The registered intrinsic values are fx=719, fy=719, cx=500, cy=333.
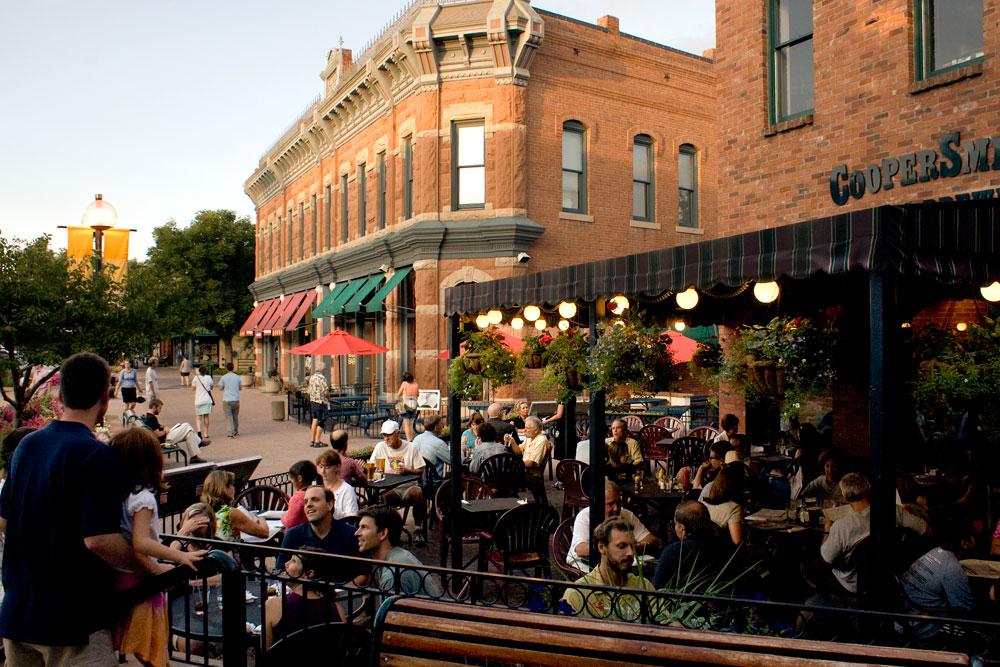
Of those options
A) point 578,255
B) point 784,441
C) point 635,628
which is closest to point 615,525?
point 635,628

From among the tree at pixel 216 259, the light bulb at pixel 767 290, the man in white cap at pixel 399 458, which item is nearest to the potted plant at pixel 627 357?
the light bulb at pixel 767 290

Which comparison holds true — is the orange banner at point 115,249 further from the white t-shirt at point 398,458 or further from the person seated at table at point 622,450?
the person seated at table at point 622,450

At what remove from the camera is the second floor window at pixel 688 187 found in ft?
78.1

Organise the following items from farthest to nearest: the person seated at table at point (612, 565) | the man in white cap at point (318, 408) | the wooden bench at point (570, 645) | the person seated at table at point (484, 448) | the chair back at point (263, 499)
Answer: the man in white cap at point (318, 408) < the person seated at table at point (484, 448) < the chair back at point (263, 499) < the person seated at table at point (612, 565) < the wooden bench at point (570, 645)

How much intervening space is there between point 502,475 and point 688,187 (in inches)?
670

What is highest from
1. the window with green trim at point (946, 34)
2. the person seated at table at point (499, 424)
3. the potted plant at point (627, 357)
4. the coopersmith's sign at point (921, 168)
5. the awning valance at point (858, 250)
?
the window with green trim at point (946, 34)

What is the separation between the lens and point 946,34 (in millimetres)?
8805

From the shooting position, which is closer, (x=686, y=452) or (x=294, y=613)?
(x=294, y=613)

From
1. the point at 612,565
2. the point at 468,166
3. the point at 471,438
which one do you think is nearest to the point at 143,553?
the point at 612,565

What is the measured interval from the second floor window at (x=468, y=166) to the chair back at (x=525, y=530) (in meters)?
14.6

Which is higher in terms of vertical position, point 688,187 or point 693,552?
point 688,187

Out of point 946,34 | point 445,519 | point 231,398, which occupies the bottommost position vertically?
point 445,519

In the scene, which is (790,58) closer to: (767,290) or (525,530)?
(767,290)

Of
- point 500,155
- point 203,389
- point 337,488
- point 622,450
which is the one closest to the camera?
point 337,488
